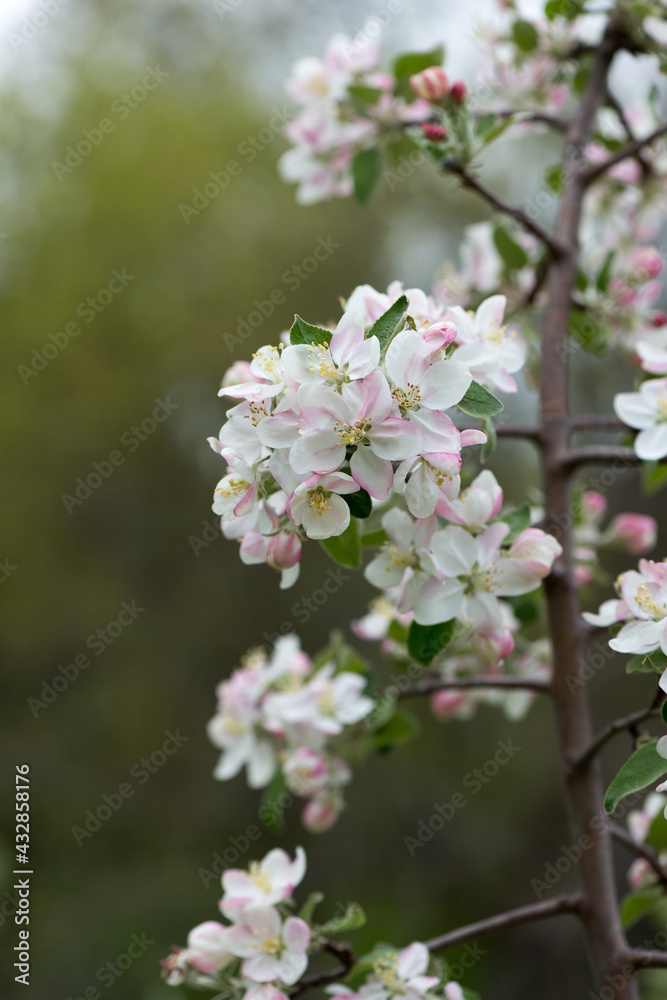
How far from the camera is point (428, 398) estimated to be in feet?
2.02

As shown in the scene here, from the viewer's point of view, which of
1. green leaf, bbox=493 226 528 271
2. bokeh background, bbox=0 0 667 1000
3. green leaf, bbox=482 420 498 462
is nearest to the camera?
green leaf, bbox=482 420 498 462

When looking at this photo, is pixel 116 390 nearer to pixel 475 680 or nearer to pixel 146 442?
pixel 146 442

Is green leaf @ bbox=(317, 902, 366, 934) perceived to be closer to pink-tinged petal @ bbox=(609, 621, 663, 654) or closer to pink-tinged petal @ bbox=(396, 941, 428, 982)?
pink-tinged petal @ bbox=(396, 941, 428, 982)

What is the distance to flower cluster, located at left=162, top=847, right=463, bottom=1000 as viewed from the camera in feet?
2.59

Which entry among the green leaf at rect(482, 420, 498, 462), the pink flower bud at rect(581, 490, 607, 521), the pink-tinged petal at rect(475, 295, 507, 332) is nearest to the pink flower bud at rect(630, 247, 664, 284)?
the pink flower bud at rect(581, 490, 607, 521)

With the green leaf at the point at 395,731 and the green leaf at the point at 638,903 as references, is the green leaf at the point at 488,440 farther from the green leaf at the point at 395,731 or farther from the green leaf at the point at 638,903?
the green leaf at the point at 638,903

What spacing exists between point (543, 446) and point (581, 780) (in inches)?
15.1

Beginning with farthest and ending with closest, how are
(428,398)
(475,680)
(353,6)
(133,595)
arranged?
(353,6) < (133,595) < (475,680) < (428,398)

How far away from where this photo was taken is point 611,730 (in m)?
0.76

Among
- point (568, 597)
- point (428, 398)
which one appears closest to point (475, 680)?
point (568, 597)

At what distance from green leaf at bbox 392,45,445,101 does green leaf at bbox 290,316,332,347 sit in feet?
2.35

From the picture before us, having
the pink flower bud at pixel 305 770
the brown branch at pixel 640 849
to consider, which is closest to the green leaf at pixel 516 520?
the brown branch at pixel 640 849

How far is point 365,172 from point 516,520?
27.6 inches

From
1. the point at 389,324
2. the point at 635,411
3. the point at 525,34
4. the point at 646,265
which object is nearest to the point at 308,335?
the point at 389,324
